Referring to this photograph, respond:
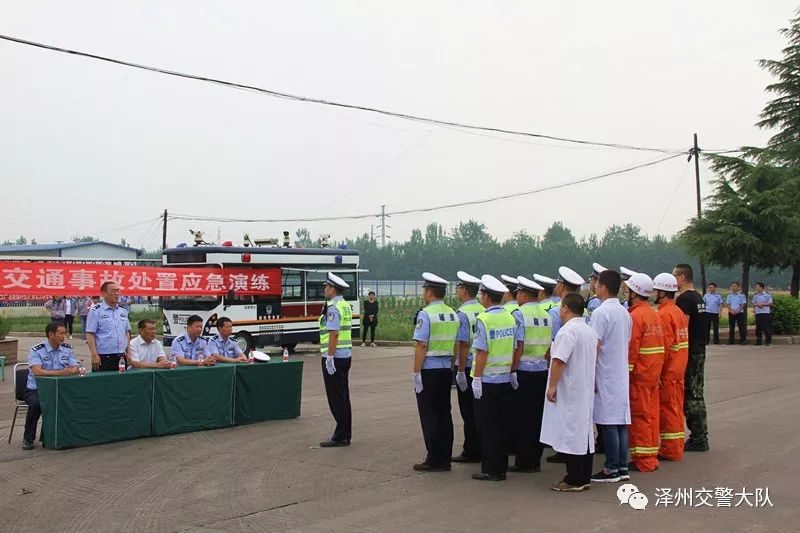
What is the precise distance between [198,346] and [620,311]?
5.96m

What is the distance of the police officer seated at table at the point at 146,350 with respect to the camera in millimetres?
10625

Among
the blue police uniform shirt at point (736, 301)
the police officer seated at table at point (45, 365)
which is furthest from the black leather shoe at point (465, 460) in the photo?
the blue police uniform shirt at point (736, 301)

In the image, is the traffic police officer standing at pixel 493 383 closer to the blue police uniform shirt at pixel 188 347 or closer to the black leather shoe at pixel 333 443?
the black leather shoe at pixel 333 443

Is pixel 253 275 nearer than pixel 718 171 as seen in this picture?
Yes

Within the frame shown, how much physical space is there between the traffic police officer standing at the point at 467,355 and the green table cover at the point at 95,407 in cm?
388

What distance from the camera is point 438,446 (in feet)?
27.1

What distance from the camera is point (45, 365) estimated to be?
9.77 metres

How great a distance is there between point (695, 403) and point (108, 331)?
727cm

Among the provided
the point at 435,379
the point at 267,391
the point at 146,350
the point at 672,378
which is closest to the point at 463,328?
the point at 435,379

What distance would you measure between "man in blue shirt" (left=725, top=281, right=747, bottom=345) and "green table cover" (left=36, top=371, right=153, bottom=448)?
19.5m

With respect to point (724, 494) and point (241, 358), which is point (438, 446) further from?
point (241, 358)

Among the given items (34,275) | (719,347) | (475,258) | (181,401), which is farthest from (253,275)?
(475,258)

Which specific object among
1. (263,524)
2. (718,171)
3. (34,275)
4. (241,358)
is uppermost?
Answer: (718,171)

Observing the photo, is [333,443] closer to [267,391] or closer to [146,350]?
[267,391]
